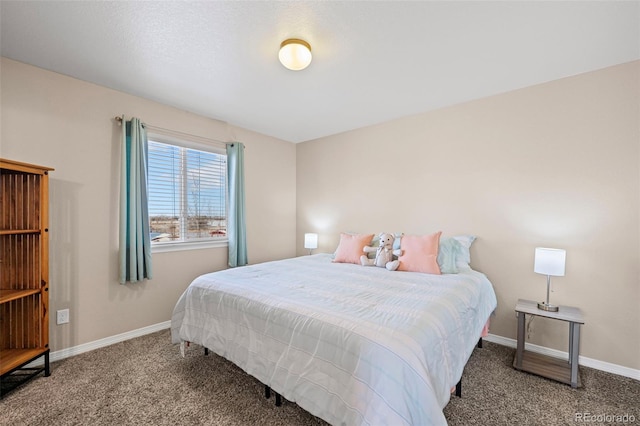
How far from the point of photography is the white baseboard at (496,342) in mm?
2094

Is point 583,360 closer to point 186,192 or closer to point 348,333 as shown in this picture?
point 348,333

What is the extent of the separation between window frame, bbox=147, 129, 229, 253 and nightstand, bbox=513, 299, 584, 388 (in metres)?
3.33

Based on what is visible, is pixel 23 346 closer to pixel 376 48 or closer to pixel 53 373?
pixel 53 373

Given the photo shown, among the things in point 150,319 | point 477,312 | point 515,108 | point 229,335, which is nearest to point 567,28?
point 515,108

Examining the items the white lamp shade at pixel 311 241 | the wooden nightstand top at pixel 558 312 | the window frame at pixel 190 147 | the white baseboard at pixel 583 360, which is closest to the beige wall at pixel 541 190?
the white baseboard at pixel 583 360

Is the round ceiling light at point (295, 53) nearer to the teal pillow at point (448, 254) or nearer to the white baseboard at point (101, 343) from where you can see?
the teal pillow at point (448, 254)

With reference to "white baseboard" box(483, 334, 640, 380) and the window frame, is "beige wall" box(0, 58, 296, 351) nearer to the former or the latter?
the window frame

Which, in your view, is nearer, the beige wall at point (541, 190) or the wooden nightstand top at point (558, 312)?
the wooden nightstand top at point (558, 312)

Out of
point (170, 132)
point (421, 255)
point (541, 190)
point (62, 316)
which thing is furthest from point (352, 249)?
point (62, 316)

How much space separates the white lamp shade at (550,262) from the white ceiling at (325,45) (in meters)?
1.55

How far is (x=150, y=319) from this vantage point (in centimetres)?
286

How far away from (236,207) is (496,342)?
3351 millimetres

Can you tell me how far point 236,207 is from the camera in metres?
3.51

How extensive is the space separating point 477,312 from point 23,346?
3.54 m
